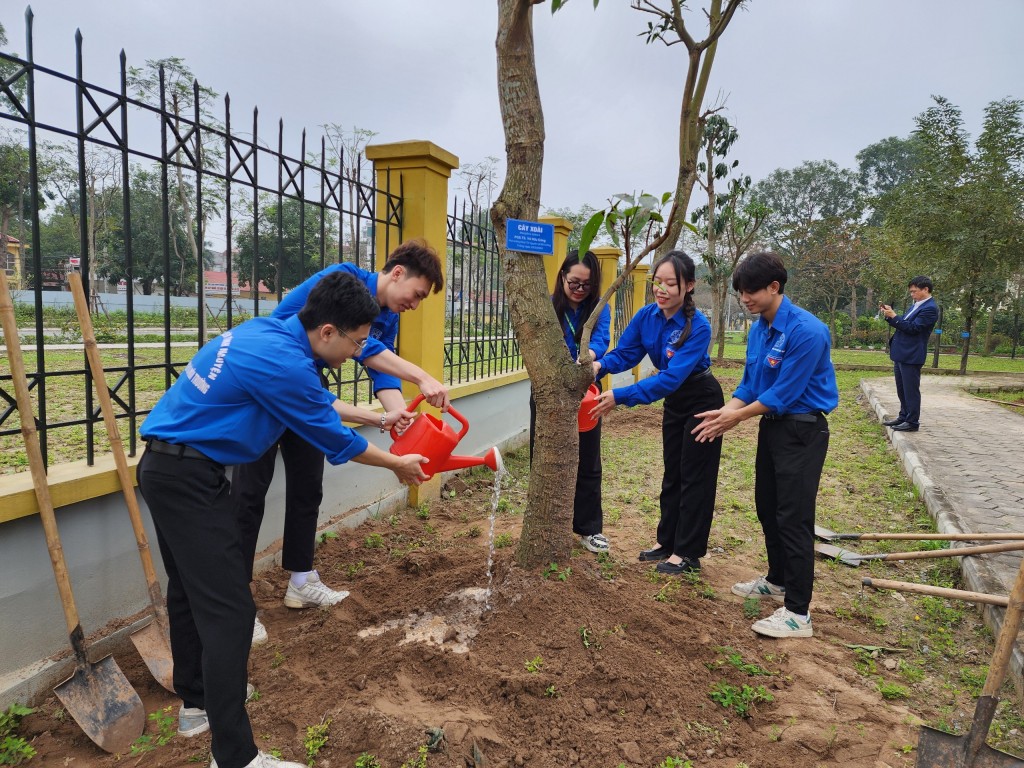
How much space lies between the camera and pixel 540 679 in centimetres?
228

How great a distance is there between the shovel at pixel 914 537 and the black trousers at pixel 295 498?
3014 millimetres

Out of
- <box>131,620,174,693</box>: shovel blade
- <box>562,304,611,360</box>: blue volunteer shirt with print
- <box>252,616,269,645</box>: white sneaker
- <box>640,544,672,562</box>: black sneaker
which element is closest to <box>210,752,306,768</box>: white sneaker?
<box>131,620,174,693</box>: shovel blade

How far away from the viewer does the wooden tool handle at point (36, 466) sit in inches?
77.3

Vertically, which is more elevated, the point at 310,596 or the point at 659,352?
the point at 659,352

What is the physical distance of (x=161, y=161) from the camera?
2.62m

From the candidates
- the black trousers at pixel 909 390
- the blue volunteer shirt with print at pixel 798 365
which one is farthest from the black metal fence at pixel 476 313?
the black trousers at pixel 909 390

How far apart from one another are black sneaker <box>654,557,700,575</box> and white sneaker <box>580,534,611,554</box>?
0.36m

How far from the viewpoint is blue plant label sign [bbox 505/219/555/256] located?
2748 millimetres

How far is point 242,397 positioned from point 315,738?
1.14 metres

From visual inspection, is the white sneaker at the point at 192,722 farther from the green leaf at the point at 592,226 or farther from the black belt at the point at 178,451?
the green leaf at the point at 592,226

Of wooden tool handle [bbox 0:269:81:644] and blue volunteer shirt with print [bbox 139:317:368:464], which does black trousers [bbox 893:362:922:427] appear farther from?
wooden tool handle [bbox 0:269:81:644]

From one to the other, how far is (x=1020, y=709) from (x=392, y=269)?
3.04 meters

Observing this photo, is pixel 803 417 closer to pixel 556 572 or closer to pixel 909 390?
pixel 556 572

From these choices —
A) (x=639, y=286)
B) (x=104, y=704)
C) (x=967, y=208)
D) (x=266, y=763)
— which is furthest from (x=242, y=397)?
(x=967, y=208)
